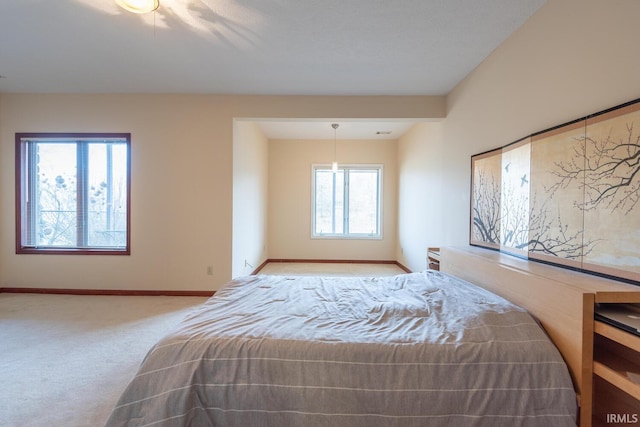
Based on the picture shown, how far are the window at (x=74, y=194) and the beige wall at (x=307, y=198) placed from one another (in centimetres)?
282

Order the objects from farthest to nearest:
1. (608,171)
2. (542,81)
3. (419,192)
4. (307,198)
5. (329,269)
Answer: (307,198)
(329,269)
(419,192)
(542,81)
(608,171)

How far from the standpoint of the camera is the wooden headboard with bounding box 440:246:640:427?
114 centimetres

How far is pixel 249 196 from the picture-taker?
14.5ft

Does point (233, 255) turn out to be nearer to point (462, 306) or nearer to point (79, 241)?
point (79, 241)

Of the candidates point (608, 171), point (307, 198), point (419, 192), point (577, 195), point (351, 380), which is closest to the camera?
point (351, 380)

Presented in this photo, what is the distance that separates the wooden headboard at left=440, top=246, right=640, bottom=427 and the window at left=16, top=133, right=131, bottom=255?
175 inches

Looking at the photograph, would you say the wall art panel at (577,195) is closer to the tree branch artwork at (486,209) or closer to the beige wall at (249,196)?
the tree branch artwork at (486,209)

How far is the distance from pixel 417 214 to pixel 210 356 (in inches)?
159

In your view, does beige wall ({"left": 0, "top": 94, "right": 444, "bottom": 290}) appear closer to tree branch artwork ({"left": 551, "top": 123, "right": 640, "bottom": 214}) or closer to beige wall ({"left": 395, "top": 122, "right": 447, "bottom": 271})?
beige wall ({"left": 395, "top": 122, "right": 447, "bottom": 271})

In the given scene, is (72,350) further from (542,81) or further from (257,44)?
(542,81)

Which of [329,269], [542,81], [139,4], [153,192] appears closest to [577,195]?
[542,81]

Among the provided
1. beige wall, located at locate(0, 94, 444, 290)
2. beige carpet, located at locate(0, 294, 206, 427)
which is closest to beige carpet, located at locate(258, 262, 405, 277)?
beige wall, located at locate(0, 94, 444, 290)

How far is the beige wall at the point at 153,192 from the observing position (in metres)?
3.56

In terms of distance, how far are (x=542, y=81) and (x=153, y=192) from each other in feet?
14.2
